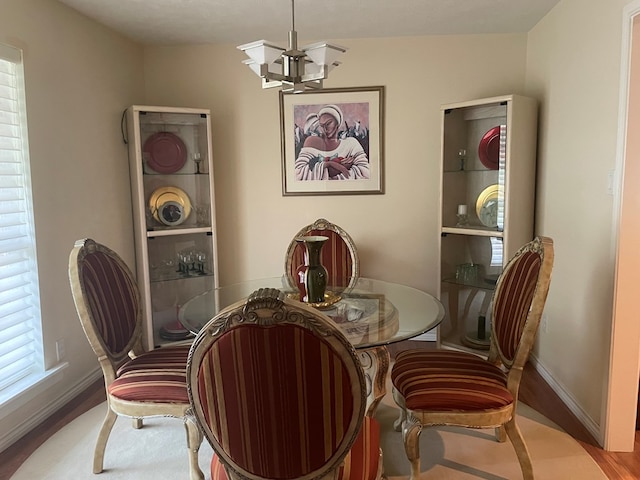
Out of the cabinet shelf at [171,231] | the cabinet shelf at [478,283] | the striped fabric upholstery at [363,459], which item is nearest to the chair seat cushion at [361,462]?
the striped fabric upholstery at [363,459]

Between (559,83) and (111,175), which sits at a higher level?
(559,83)

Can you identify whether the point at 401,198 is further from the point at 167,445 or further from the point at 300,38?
the point at 167,445

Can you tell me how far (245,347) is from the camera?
119cm

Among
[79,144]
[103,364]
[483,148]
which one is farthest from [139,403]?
[483,148]

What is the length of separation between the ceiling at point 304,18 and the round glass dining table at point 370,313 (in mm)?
1690

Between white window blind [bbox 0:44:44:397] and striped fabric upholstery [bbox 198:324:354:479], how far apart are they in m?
1.80

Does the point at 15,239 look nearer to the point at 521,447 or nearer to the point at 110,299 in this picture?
the point at 110,299

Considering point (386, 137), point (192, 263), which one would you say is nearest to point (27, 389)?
point (192, 263)

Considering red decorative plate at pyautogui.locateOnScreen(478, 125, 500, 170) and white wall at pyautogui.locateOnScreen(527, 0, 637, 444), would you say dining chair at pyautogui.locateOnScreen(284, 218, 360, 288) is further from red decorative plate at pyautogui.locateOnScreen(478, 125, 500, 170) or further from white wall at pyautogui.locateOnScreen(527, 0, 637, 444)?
white wall at pyautogui.locateOnScreen(527, 0, 637, 444)

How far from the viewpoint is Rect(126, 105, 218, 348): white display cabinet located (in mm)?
3527

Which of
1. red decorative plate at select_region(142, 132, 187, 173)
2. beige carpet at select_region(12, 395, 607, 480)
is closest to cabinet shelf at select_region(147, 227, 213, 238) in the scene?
red decorative plate at select_region(142, 132, 187, 173)

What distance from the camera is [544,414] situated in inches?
106

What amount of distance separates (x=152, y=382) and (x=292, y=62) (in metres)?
1.48

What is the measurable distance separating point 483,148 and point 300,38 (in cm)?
159
